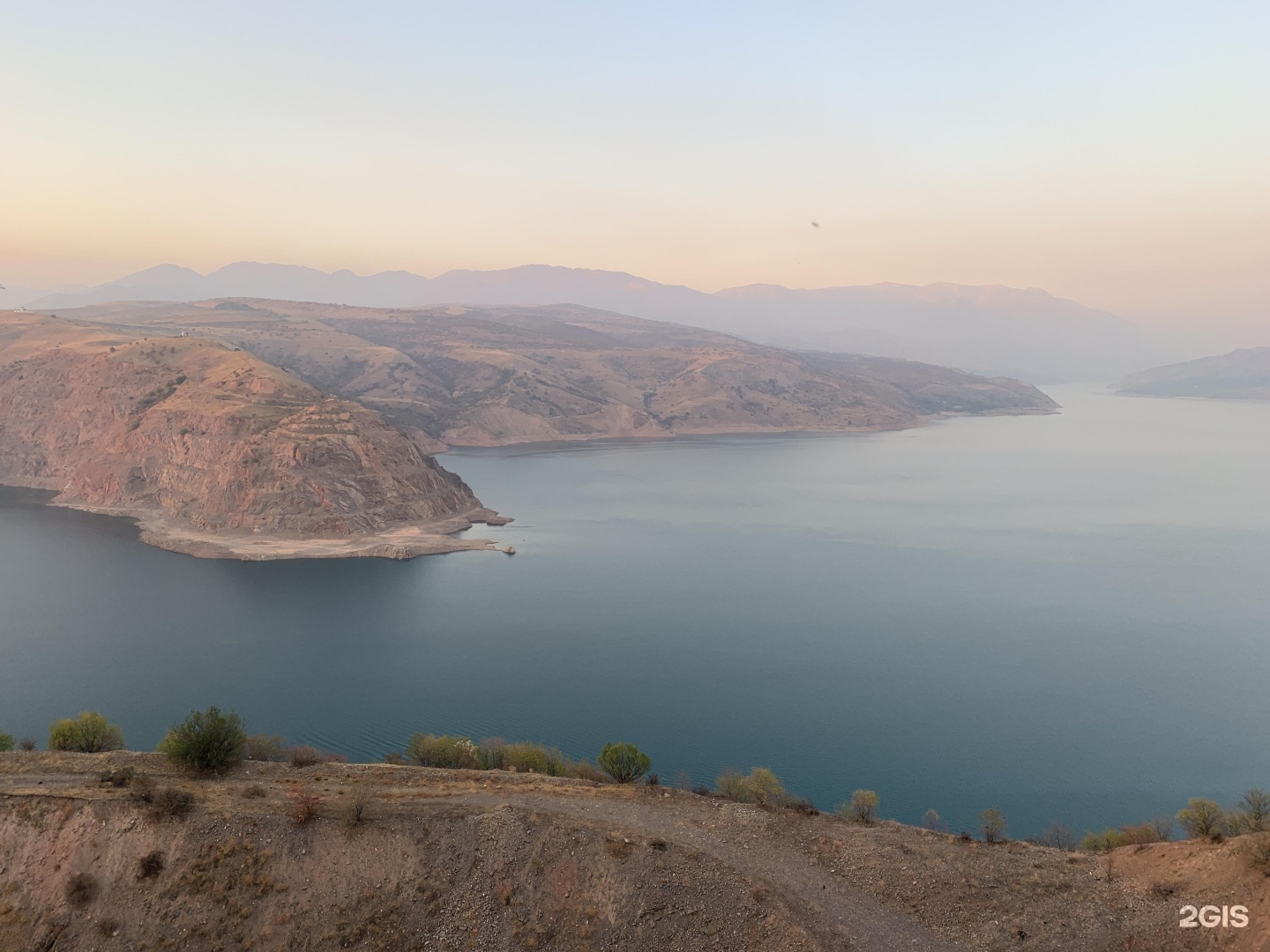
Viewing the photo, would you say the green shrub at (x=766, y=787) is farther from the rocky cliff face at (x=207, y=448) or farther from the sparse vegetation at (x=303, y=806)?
the rocky cliff face at (x=207, y=448)

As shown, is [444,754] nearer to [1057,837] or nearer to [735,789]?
[735,789]

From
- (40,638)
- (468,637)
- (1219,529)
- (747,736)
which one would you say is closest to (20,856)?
(747,736)

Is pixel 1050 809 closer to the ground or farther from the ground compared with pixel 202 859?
closer to the ground

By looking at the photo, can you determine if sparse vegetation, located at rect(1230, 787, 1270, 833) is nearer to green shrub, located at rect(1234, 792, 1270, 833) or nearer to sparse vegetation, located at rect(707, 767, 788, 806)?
green shrub, located at rect(1234, 792, 1270, 833)

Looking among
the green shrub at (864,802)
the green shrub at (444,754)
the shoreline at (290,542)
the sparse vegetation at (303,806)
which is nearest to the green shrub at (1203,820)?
the green shrub at (864,802)

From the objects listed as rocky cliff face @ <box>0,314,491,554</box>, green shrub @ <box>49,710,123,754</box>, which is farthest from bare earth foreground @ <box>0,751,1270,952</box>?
rocky cliff face @ <box>0,314,491,554</box>

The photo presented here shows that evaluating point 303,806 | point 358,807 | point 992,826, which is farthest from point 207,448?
point 992,826

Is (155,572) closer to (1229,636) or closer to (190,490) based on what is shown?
(190,490)
